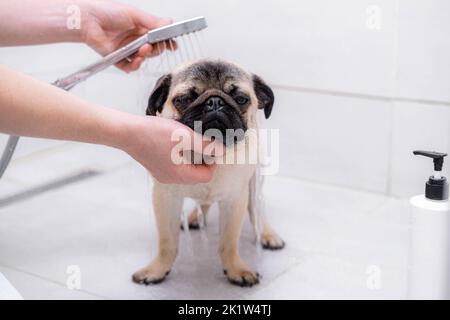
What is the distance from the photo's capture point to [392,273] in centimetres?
121

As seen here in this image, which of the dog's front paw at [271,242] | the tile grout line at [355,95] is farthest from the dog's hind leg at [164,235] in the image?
the tile grout line at [355,95]

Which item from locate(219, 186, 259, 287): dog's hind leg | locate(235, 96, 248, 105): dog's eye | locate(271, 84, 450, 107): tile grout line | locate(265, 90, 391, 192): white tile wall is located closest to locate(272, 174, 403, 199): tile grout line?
locate(265, 90, 391, 192): white tile wall

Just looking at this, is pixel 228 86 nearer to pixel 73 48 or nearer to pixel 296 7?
pixel 296 7

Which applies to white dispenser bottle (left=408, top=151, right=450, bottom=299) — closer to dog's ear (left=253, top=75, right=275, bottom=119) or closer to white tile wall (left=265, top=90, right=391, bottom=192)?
dog's ear (left=253, top=75, right=275, bottom=119)

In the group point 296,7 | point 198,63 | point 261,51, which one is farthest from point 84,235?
point 296,7

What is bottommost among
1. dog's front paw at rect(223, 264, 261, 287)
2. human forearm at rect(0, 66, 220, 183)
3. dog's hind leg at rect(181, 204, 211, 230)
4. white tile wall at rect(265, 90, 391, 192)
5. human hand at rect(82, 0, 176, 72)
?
dog's front paw at rect(223, 264, 261, 287)

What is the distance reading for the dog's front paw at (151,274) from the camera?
1.20m

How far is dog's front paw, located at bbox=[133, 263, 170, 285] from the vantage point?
1198 millimetres

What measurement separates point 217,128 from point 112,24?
0.44 m

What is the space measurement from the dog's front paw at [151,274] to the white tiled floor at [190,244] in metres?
0.01

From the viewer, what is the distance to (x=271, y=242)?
1342mm

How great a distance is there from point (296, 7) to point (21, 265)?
0.87m

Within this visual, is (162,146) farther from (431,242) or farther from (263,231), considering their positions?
(263,231)

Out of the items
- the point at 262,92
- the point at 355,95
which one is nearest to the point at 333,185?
the point at 355,95
